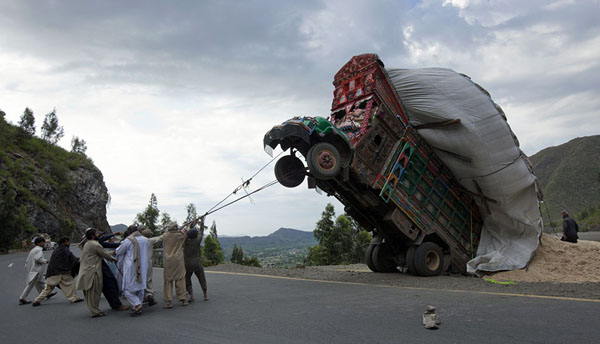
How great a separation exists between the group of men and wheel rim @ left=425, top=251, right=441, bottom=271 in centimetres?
592

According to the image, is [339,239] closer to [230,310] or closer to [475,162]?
[475,162]

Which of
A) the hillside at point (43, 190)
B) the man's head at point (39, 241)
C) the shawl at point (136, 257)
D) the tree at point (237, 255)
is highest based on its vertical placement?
the hillside at point (43, 190)

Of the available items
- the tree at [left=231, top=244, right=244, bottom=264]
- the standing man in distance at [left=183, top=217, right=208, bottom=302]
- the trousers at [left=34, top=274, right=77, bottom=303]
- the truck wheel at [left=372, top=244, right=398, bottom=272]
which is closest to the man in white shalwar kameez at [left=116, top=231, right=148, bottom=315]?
the standing man in distance at [left=183, top=217, right=208, bottom=302]

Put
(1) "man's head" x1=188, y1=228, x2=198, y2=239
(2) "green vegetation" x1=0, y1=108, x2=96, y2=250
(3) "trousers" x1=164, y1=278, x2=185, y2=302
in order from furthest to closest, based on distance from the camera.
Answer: (2) "green vegetation" x1=0, y1=108, x2=96, y2=250
(1) "man's head" x1=188, y1=228, x2=198, y2=239
(3) "trousers" x1=164, y1=278, x2=185, y2=302

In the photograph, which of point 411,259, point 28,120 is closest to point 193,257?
point 411,259

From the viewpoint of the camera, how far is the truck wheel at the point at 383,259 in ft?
38.5

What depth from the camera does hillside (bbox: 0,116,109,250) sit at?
33594 millimetres

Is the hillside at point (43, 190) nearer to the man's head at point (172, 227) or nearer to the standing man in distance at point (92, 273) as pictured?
→ the standing man in distance at point (92, 273)

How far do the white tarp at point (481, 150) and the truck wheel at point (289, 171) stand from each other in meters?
3.24

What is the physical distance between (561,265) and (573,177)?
6426 cm

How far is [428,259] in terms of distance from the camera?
10211 millimetres

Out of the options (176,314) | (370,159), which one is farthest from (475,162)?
(176,314)

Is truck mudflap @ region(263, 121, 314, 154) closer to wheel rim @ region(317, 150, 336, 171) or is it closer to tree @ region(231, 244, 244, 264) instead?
wheel rim @ region(317, 150, 336, 171)

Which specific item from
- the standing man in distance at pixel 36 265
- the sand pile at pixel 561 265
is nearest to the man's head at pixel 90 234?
the standing man in distance at pixel 36 265
